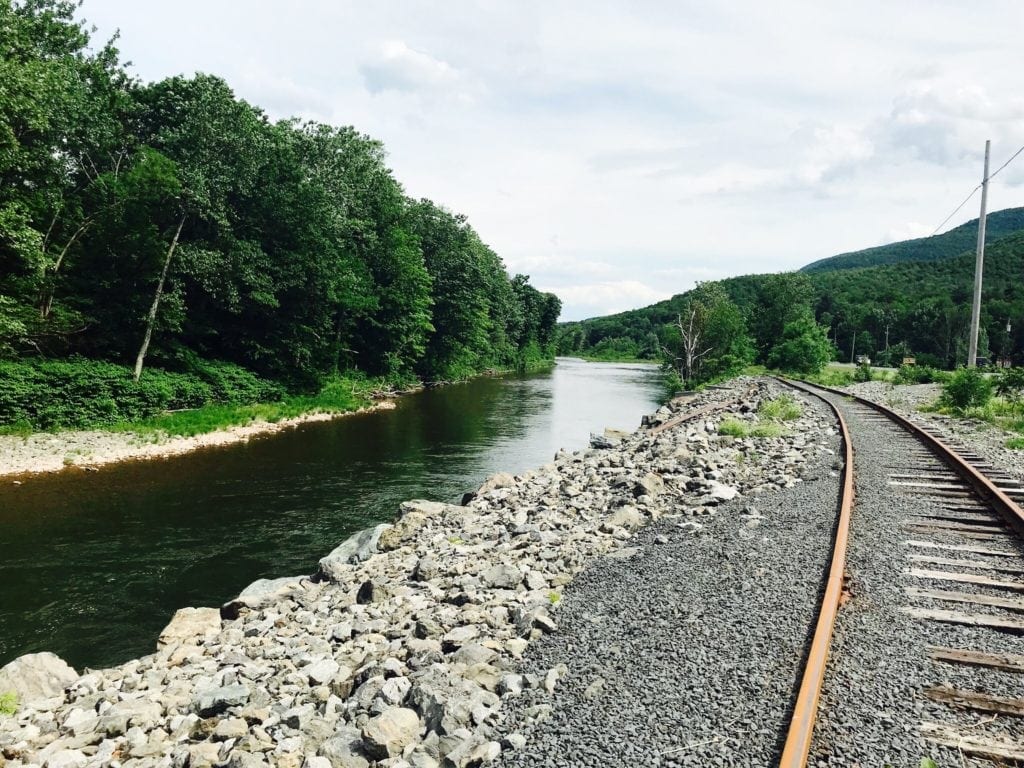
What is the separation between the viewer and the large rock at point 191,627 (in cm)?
752

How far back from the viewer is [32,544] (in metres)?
11.6

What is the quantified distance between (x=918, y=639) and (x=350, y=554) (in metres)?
7.83

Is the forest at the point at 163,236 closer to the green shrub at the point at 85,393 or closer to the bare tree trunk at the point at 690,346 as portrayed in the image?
the green shrub at the point at 85,393

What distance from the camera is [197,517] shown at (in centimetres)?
1366

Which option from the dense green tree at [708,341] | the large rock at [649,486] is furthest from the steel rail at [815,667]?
the dense green tree at [708,341]

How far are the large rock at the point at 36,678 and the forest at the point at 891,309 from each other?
44.6m

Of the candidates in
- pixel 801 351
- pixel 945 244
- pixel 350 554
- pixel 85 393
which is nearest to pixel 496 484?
pixel 350 554

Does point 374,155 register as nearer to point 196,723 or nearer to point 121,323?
point 121,323

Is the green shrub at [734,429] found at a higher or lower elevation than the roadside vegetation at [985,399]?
lower

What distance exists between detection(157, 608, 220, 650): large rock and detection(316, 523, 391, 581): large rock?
57.9 inches

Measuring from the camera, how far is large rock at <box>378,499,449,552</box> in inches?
395

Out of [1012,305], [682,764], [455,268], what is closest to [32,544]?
[682,764]

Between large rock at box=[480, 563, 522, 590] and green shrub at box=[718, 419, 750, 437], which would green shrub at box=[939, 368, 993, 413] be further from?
large rock at box=[480, 563, 522, 590]

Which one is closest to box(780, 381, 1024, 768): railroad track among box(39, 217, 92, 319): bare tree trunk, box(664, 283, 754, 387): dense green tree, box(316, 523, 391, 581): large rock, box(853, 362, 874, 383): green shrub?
box(316, 523, 391, 581): large rock
